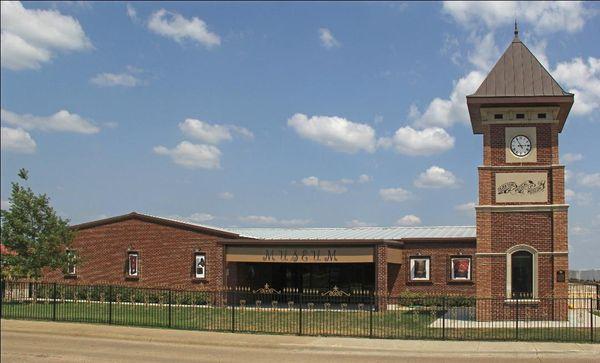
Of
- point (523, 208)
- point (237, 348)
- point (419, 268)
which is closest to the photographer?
point (237, 348)

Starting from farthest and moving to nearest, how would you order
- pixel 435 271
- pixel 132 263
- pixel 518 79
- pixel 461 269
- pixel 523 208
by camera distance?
pixel 132 263 < pixel 435 271 < pixel 461 269 < pixel 518 79 < pixel 523 208

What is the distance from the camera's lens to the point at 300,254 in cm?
3425

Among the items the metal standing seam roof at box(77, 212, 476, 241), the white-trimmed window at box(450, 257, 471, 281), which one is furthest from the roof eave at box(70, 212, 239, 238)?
the white-trimmed window at box(450, 257, 471, 281)

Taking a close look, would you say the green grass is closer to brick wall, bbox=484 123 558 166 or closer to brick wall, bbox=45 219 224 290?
brick wall, bbox=45 219 224 290

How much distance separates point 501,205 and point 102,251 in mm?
22129

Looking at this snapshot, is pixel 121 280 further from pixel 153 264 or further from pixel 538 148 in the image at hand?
pixel 538 148

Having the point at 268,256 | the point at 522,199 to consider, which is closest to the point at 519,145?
the point at 522,199

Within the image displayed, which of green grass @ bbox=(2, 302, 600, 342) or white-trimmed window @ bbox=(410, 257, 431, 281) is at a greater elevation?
white-trimmed window @ bbox=(410, 257, 431, 281)

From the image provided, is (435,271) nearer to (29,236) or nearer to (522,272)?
(522,272)

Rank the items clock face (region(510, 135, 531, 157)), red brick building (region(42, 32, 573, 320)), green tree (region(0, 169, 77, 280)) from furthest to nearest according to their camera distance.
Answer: green tree (region(0, 169, 77, 280)), clock face (region(510, 135, 531, 157)), red brick building (region(42, 32, 573, 320))

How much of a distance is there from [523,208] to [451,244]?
1024 cm

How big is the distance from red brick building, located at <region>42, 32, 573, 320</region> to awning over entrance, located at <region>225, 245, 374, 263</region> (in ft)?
0.16

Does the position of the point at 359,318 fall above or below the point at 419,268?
below

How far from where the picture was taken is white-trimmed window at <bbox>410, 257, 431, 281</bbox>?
37281mm
